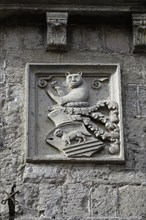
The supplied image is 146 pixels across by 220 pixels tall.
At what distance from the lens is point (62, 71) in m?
7.80

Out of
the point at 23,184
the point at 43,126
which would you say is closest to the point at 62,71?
the point at 43,126

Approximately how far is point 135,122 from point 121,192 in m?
0.58

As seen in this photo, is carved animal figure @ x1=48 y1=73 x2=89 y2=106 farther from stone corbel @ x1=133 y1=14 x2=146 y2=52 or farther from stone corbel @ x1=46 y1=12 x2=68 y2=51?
stone corbel @ x1=133 y1=14 x2=146 y2=52

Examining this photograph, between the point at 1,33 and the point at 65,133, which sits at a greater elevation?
the point at 1,33

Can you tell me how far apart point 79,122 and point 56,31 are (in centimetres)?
80

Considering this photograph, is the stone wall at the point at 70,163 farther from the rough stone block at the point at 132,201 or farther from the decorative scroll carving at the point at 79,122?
the decorative scroll carving at the point at 79,122

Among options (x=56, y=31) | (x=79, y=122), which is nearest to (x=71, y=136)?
(x=79, y=122)

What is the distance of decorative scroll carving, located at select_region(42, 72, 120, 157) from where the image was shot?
748 centimetres

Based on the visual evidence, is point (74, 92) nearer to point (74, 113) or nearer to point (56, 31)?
point (74, 113)

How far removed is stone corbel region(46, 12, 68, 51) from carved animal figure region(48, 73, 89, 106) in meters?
0.27

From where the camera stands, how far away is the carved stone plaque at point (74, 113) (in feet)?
24.5

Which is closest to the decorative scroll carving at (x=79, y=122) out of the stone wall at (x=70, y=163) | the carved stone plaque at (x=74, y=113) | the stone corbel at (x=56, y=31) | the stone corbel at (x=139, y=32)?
the carved stone plaque at (x=74, y=113)

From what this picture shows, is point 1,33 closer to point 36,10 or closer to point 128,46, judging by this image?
point 36,10

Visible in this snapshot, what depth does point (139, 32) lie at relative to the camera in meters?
7.98
